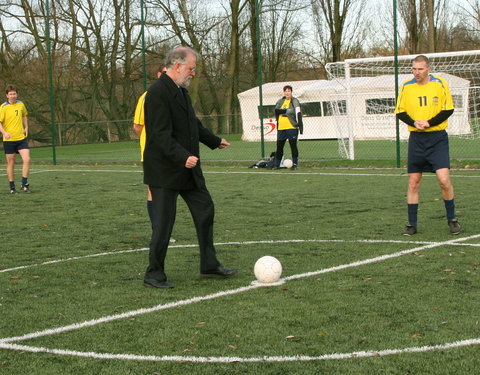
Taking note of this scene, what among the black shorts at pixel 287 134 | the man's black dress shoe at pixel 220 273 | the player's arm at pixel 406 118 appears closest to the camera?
the man's black dress shoe at pixel 220 273

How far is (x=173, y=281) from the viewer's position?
673cm

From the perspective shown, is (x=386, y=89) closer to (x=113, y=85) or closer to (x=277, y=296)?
(x=113, y=85)

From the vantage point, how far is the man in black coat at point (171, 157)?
6.28 meters

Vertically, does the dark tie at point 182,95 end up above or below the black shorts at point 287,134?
above

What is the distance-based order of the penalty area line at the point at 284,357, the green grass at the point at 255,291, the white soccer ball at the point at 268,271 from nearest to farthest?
the penalty area line at the point at 284,357 → the green grass at the point at 255,291 → the white soccer ball at the point at 268,271

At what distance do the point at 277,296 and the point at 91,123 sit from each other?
1234 inches

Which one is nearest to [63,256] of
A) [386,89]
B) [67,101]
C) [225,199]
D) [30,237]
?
[30,237]

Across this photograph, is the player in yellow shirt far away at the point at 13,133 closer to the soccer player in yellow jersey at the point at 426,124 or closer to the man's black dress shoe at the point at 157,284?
the soccer player in yellow jersey at the point at 426,124

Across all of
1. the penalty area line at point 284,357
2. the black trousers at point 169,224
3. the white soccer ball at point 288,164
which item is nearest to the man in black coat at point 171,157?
the black trousers at point 169,224

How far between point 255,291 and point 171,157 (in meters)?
1.26

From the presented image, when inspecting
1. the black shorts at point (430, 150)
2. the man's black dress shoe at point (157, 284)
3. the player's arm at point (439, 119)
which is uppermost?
the player's arm at point (439, 119)

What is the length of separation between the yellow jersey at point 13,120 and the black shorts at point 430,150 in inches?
339

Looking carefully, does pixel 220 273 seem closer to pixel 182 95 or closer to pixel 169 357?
pixel 182 95

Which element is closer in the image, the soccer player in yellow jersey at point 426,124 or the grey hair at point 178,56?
the grey hair at point 178,56
